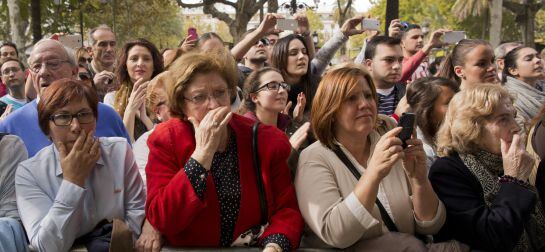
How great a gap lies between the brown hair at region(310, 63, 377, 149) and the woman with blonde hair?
570mm

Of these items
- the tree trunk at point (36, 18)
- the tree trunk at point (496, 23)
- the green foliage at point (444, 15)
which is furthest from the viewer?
the green foliage at point (444, 15)

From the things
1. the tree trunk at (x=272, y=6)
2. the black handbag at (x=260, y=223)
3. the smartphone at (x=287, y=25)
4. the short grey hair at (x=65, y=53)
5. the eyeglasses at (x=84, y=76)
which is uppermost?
the tree trunk at (x=272, y=6)

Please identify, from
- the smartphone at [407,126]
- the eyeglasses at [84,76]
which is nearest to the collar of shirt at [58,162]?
the smartphone at [407,126]

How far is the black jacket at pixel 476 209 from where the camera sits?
2.89 meters

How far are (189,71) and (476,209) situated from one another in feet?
4.97

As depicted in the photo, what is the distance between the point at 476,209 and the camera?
9.75 feet

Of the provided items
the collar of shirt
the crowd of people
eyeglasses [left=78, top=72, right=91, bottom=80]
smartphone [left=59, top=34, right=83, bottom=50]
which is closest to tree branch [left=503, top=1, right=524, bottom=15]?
smartphone [left=59, top=34, right=83, bottom=50]

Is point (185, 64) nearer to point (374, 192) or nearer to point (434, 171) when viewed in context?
point (374, 192)

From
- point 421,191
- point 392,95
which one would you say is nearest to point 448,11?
point 392,95

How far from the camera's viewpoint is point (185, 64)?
2803mm

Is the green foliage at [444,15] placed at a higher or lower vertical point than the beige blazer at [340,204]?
higher

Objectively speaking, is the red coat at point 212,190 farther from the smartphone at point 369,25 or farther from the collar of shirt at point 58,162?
the smartphone at point 369,25

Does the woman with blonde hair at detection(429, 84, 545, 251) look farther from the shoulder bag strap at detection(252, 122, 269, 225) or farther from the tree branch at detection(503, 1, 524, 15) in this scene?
the tree branch at detection(503, 1, 524, 15)

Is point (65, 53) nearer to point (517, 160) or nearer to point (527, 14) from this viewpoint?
point (517, 160)
